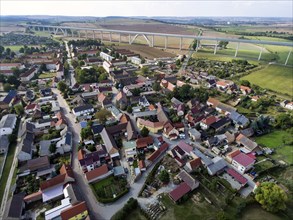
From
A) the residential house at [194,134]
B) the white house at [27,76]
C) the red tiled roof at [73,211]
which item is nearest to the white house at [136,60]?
the white house at [27,76]

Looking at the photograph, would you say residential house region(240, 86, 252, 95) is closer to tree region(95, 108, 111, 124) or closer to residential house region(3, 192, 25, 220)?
tree region(95, 108, 111, 124)

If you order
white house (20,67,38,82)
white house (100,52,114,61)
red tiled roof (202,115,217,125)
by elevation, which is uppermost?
white house (100,52,114,61)

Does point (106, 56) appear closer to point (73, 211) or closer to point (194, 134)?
point (194, 134)

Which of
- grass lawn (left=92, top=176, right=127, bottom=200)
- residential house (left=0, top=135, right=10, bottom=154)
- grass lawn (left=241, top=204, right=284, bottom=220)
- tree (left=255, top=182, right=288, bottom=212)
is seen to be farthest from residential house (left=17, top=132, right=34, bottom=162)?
tree (left=255, top=182, right=288, bottom=212)

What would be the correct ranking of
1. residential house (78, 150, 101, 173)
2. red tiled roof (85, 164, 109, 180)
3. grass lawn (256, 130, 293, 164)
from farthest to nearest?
grass lawn (256, 130, 293, 164)
residential house (78, 150, 101, 173)
red tiled roof (85, 164, 109, 180)

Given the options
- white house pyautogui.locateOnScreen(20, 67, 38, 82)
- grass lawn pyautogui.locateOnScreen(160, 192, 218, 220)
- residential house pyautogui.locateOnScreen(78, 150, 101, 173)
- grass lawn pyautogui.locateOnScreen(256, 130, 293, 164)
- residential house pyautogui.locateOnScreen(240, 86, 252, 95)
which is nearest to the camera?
grass lawn pyautogui.locateOnScreen(160, 192, 218, 220)

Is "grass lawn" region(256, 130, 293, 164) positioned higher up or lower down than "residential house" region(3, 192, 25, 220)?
lower down
